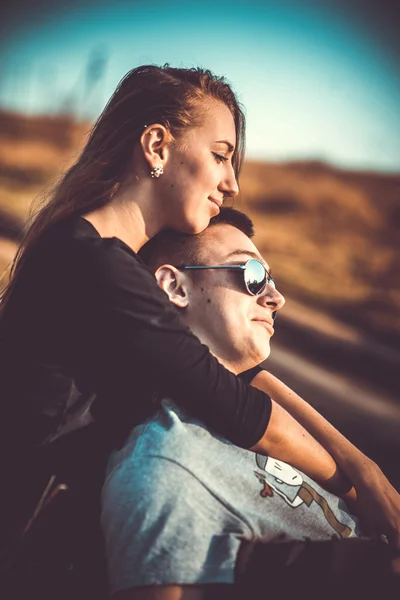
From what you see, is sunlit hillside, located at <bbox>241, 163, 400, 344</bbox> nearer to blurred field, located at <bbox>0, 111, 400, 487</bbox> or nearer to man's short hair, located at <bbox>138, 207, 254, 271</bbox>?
blurred field, located at <bbox>0, 111, 400, 487</bbox>

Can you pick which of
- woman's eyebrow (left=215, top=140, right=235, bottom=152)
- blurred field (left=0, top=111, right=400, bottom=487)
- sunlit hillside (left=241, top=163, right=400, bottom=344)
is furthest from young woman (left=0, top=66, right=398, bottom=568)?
sunlit hillside (left=241, top=163, right=400, bottom=344)

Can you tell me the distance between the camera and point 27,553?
1794 mm

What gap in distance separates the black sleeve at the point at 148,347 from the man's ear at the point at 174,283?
0.35 m

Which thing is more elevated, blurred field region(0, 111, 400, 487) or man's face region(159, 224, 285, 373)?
man's face region(159, 224, 285, 373)

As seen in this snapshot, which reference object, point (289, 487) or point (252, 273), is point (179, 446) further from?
point (252, 273)

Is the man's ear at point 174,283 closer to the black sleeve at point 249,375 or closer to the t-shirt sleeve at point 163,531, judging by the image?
the black sleeve at point 249,375

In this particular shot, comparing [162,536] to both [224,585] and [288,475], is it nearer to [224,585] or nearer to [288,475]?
[224,585]

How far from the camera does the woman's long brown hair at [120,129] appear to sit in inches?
86.1

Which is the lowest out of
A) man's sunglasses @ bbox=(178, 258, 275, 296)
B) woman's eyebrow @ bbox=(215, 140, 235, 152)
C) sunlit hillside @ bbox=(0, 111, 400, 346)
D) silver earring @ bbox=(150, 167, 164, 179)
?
sunlit hillside @ bbox=(0, 111, 400, 346)

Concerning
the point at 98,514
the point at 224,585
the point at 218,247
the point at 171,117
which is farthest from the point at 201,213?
the point at 224,585

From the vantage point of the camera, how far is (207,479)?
5.53 ft

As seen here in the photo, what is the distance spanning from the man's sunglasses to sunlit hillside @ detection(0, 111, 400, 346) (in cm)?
70

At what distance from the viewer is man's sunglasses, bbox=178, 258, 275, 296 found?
2.20 m

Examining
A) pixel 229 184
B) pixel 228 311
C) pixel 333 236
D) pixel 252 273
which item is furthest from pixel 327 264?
pixel 228 311
